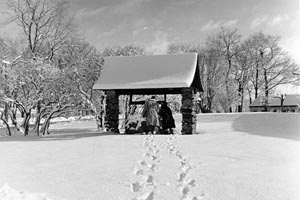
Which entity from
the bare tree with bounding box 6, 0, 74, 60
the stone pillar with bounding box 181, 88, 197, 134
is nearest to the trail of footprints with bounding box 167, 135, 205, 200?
the stone pillar with bounding box 181, 88, 197, 134

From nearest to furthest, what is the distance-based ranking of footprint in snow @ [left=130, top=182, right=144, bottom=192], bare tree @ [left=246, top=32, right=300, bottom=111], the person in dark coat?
footprint in snow @ [left=130, top=182, right=144, bottom=192] → the person in dark coat → bare tree @ [left=246, top=32, right=300, bottom=111]

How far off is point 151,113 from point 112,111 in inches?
82.0

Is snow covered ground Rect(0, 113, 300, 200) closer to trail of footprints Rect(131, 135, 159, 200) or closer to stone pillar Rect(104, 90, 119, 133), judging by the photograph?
trail of footprints Rect(131, 135, 159, 200)

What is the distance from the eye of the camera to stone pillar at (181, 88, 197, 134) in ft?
36.4

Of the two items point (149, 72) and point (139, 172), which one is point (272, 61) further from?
point (139, 172)

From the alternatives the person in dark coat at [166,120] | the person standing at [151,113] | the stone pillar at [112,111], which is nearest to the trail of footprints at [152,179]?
the person standing at [151,113]

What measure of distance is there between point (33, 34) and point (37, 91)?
8516mm

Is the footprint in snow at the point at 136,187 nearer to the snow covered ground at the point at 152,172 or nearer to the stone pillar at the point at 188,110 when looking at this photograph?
the snow covered ground at the point at 152,172

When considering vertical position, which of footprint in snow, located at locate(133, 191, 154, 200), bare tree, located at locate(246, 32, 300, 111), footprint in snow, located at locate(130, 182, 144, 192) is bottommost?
footprint in snow, located at locate(133, 191, 154, 200)

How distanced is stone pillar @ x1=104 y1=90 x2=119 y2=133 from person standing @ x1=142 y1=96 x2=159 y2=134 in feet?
5.41

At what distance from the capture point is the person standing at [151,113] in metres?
11.1

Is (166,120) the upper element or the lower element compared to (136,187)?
upper

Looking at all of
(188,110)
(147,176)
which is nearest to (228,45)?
(188,110)

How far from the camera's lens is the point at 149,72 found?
1139 cm
